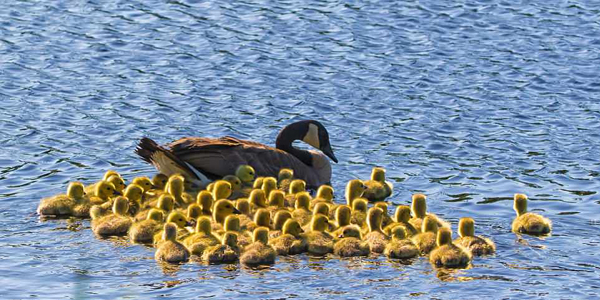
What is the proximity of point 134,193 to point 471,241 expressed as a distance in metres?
4.22

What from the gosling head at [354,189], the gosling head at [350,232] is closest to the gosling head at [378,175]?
the gosling head at [354,189]

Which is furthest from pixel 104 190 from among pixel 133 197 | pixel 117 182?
pixel 133 197

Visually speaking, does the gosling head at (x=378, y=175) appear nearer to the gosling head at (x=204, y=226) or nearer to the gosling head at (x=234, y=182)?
the gosling head at (x=234, y=182)

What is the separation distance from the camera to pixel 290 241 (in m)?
14.6

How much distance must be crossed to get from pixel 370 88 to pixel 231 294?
30.8ft

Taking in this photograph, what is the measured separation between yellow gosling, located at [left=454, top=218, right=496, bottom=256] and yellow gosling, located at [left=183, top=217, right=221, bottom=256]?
2661 mm

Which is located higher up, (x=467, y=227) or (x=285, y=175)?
(x=467, y=227)

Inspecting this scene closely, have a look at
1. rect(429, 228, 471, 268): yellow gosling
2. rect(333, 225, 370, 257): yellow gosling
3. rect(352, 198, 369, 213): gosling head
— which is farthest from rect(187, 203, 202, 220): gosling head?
rect(429, 228, 471, 268): yellow gosling

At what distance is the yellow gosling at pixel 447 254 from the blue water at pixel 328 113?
0.16 metres

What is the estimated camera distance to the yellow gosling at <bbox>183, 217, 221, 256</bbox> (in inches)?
567

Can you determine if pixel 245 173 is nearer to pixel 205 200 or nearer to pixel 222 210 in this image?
pixel 205 200

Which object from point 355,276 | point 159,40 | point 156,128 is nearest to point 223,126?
point 156,128

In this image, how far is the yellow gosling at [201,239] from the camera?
47.2ft

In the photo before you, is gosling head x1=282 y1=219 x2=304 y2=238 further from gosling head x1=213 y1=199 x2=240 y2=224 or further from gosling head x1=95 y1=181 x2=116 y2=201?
gosling head x1=95 y1=181 x2=116 y2=201
